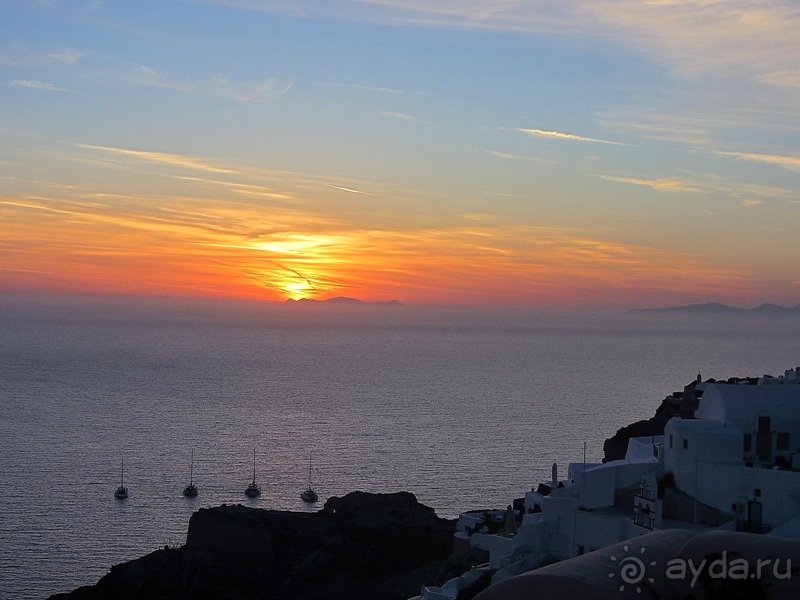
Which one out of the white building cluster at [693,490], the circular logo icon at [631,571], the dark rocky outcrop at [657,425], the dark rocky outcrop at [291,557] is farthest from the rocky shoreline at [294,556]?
the circular logo icon at [631,571]

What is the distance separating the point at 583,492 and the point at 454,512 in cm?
3067

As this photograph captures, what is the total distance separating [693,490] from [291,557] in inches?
901

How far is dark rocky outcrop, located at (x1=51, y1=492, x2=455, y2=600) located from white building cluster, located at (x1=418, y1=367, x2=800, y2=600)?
12.7 metres

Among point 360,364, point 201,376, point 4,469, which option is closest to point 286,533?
point 4,469

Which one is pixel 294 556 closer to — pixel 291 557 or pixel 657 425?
pixel 291 557

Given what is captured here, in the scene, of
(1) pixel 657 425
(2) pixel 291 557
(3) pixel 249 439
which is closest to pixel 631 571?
(2) pixel 291 557

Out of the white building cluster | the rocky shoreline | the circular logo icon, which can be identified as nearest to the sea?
the rocky shoreline

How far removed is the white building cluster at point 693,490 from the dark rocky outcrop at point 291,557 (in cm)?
1271

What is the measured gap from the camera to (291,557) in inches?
1580

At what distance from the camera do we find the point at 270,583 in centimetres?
3888

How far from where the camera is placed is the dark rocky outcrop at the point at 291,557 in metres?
37.6

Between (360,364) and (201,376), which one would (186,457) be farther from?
(360,364)

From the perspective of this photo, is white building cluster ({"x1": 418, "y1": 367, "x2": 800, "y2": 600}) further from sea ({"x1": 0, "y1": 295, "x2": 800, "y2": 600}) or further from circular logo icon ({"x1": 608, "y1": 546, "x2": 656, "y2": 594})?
sea ({"x1": 0, "y1": 295, "x2": 800, "y2": 600})

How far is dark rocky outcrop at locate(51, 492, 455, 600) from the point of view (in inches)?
1481
